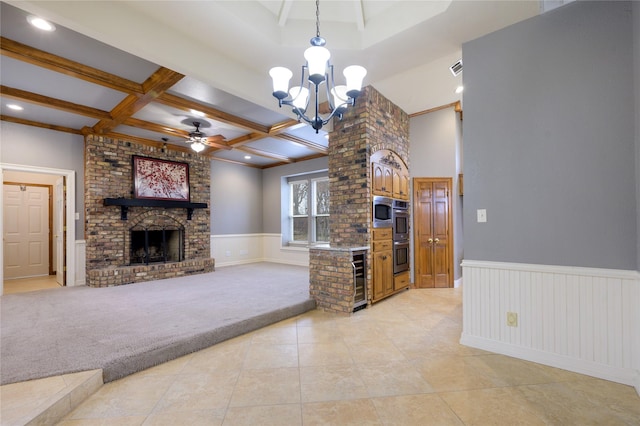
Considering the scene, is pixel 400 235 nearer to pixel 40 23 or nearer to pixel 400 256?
pixel 400 256

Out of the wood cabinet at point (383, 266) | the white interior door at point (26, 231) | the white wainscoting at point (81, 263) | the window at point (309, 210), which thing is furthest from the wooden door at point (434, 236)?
the white interior door at point (26, 231)

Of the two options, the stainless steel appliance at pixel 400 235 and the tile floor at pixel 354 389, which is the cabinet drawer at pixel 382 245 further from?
the tile floor at pixel 354 389

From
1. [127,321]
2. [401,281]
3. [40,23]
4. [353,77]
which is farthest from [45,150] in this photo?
[401,281]

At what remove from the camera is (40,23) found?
2520 millimetres

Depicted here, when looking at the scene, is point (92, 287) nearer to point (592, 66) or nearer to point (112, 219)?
point (112, 219)

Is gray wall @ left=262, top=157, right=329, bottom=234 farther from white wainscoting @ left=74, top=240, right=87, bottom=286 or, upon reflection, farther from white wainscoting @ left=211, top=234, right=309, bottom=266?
white wainscoting @ left=74, top=240, right=87, bottom=286

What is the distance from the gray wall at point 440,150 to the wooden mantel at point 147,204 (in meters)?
4.72

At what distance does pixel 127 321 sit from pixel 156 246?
3386mm

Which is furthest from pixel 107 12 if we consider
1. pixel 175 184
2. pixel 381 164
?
pixel 175 184

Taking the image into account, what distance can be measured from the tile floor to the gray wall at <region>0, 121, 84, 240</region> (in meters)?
4.63

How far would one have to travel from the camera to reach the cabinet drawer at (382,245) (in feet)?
13.5

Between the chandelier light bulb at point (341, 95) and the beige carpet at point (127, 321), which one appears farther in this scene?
the chandelier light bulb at point (341, 95)

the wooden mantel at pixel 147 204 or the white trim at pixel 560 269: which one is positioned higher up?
the wooden mantel at pixel 147 204

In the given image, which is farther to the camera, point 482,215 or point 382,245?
point 382,245
